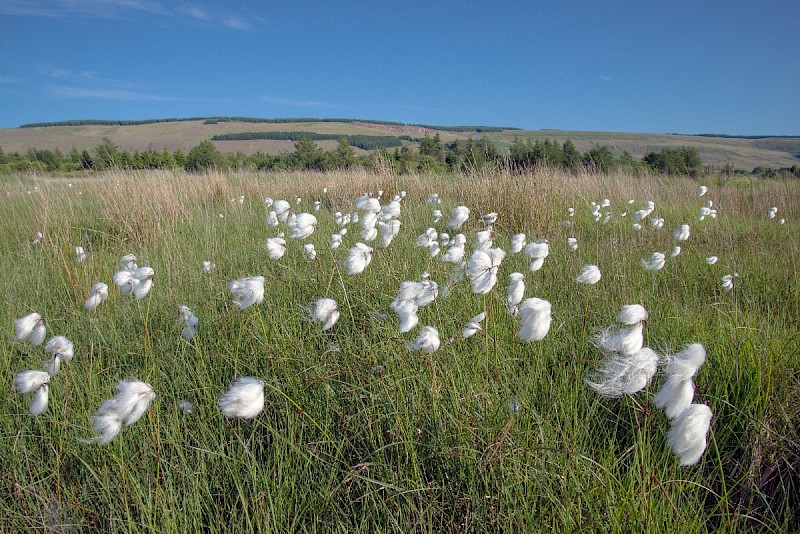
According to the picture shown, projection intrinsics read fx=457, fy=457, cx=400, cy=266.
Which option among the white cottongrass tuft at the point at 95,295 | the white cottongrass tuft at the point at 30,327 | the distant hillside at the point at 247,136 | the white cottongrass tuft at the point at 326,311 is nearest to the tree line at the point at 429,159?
the white cottongrass tuft at the point at 95,295

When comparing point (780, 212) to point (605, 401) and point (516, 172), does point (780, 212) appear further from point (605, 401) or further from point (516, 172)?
point (605, 401)

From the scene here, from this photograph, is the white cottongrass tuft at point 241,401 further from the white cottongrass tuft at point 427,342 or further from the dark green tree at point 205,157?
the dark green tree at point 205,157

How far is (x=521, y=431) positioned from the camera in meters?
1.52

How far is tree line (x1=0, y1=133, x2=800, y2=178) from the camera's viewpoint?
25.1 feet

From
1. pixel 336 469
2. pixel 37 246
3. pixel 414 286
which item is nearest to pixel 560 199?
pixel 414 286

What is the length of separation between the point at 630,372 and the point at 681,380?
13 centimetres

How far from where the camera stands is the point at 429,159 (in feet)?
37.1

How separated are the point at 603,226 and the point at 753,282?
2175 mm

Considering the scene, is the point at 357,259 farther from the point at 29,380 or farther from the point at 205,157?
the point at 205,157

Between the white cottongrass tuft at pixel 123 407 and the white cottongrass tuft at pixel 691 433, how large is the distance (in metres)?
1.35

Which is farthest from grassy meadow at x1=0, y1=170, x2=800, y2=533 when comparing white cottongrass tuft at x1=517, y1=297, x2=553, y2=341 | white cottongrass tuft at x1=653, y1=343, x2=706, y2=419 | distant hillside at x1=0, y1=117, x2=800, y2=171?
distant hillside at x1=0, y1=117, x2=800, y2=171

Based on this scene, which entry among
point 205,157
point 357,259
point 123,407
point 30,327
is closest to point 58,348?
point 30,327

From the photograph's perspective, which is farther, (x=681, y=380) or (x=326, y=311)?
(x=326, y=311)

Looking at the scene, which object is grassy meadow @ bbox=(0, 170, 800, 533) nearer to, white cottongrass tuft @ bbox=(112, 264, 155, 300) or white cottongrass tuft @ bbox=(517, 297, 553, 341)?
white cottongrass tuft @ bbox=(112, 264, 155, 300)
